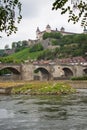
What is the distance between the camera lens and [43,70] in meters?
108

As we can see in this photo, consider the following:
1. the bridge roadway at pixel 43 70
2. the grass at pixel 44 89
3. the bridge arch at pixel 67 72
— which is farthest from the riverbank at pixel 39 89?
the bridge arch at pixel 67 72

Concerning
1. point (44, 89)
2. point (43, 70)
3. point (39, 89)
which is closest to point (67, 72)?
point (43, 70)

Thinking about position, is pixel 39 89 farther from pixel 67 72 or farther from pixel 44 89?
pixel 67 72

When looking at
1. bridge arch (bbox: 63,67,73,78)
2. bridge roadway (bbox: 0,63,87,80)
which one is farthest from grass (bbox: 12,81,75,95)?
bridge arch (bbox: 63,67,73,78)

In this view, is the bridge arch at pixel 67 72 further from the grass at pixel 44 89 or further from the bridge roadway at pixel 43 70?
the grass at pixel 44 89

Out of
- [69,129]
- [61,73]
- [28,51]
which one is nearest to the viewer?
[69,129]

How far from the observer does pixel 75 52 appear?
15250 centimetres

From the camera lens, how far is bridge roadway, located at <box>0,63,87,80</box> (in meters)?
95.2

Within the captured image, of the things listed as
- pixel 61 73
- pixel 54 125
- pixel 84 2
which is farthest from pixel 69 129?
pixel 61 73

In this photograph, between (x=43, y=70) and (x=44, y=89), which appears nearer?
(x=44, y=89)

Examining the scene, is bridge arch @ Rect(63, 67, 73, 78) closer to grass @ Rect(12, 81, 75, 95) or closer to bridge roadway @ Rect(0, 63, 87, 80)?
bridge roadway @ Rect(0, 63, 87, 80)

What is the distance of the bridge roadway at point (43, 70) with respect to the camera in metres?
95.2

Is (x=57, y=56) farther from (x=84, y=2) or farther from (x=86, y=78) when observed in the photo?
(x=84, y=2)

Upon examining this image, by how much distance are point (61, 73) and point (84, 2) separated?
102m
